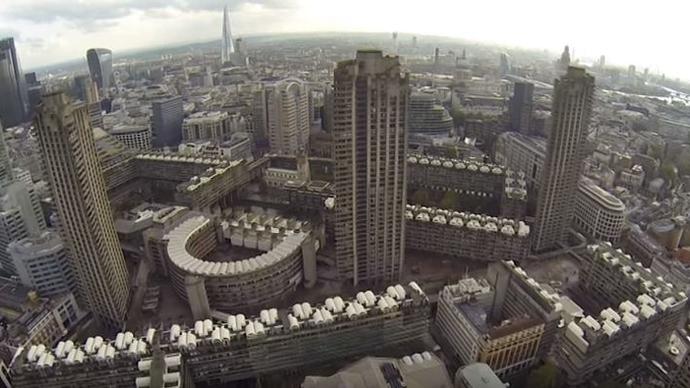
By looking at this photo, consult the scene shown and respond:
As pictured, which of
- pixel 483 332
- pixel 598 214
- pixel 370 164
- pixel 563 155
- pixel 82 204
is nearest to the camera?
pixel 483 332

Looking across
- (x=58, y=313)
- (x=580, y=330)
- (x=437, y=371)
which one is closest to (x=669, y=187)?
(x=580, y=330)

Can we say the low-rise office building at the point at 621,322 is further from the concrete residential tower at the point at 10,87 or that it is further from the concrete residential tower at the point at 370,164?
the concrete residential tower at the point at 10,87

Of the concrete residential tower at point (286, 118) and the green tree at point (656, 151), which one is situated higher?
the concrete residential tower at point (286, 118)

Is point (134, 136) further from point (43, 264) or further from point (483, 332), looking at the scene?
point (483, 332)

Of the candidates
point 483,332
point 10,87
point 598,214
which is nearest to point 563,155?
point 598,214

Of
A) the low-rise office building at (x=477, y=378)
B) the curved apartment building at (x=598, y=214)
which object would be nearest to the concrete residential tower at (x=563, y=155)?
the curved apartment building at (x=598, y=214)

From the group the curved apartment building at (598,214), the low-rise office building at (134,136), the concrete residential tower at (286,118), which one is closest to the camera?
the curved apartment building at (598,214)

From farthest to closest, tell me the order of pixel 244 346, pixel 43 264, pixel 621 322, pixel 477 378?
1. pixel 43 264
2. pixel 621 322
3. pixel 244 346
4. pixel 477 378
